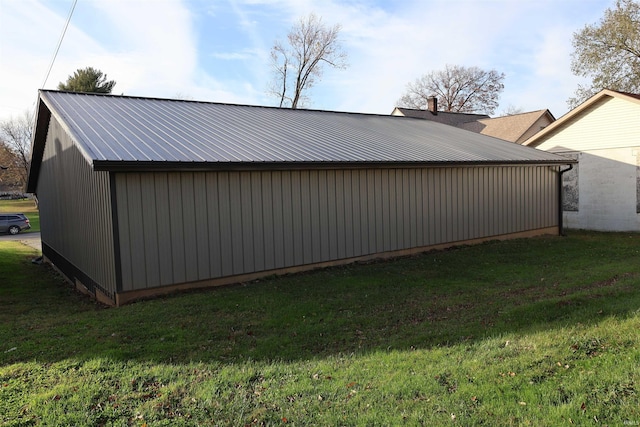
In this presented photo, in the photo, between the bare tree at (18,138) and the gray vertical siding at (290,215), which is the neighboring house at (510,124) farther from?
the bare tree at (18,138)

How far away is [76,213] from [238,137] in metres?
3.83

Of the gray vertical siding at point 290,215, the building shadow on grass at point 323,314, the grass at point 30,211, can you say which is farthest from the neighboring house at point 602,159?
the grass at point 30,211

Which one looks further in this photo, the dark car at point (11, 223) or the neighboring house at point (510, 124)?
the dark car at point (11, 223)

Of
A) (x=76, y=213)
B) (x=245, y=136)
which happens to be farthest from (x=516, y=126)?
(x=76, y=213)

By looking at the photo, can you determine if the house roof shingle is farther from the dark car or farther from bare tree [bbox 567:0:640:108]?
the dark car

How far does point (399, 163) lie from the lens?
1059 cm

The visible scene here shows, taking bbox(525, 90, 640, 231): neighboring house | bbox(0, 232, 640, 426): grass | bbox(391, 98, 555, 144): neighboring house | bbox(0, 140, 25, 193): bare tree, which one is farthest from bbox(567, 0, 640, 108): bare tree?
bbox(0, 140, 25, 193): bare tree

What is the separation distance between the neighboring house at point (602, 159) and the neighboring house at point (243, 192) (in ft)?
10.1

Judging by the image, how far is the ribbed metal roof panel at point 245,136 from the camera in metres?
8.34

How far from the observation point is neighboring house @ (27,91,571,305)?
7.72 metres

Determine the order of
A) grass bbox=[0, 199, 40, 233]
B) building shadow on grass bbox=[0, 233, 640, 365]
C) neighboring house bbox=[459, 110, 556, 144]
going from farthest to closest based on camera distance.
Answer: grass bbox=[0, 199, 40, 233] < neighboring house bbox=[459, 110, 556, 144] < building shadow on grass bbox=[0, 233, 640, 365]

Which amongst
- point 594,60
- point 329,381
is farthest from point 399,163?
point 594,60

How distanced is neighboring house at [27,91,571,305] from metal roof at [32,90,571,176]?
5 cm

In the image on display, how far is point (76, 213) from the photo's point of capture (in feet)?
32.9
